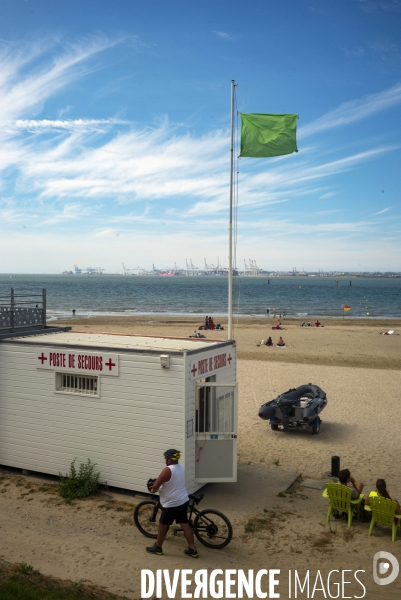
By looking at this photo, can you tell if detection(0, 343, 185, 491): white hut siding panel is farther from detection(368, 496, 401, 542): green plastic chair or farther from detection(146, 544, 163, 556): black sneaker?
A: detection(368, 496, 401, 542): green plastic chair

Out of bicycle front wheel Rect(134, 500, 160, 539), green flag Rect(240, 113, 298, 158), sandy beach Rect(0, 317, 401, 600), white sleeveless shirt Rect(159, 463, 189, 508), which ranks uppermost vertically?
green flag Rect(240, 113, 298, 158)

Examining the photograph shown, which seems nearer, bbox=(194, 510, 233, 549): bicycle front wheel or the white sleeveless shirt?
the white sleeveless shirt

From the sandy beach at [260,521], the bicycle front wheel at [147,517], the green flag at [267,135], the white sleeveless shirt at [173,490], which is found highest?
the green flag at [267,135]

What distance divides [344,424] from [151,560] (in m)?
9.05

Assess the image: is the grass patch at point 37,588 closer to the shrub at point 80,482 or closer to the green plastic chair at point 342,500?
the shrub at point 80,482

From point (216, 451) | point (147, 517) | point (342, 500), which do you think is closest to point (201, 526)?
point (147, 517)

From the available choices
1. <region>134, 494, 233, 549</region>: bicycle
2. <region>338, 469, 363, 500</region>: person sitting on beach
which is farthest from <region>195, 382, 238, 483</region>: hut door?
<region>338, 469, 363, 500</region>: person sitting on beach

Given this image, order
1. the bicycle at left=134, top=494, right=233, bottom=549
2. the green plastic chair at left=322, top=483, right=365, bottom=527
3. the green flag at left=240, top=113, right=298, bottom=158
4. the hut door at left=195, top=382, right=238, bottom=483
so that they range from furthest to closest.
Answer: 1. the green flag at left=240, top=113, right=298, bottom=158
2. the hut door at left=195, top=382, right=238, bottom=483
3. the green plastic chair at left=322, top=483, right=365, bottom=527
4. the bicycle at left=134, top=494, right=233, bottom=549

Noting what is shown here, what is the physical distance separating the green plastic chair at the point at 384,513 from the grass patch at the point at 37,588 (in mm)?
4085

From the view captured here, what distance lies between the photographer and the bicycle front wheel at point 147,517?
8.39m

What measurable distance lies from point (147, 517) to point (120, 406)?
1956mm

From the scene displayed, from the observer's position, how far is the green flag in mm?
12820

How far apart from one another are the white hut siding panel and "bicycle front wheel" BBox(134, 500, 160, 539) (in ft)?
2.23

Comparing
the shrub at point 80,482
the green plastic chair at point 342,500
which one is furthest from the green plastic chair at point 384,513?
the shrub at point 80,482
